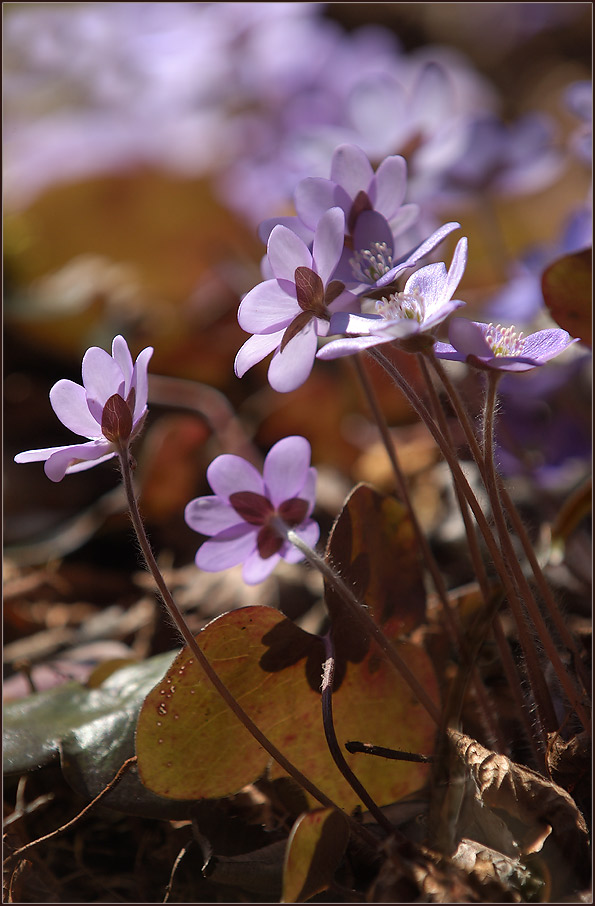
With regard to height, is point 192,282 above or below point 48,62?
below

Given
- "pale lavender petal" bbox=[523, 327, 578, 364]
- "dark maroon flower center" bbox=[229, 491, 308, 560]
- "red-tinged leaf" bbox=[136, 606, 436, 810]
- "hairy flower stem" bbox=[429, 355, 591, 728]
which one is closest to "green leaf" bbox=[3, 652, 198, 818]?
"red-tinged leaf" bbox=[136, 606, 436, 810]

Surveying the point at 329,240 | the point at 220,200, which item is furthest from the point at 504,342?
the point at 220,200

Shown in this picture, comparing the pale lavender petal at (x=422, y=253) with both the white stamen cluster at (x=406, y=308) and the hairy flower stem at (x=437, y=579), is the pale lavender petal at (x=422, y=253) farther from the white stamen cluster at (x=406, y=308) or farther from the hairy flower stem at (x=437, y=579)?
the hairy flower stem at (x=437, y=579)

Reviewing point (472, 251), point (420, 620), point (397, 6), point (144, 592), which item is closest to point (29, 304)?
point (144, 592)

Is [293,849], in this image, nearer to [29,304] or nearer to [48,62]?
[29,304]

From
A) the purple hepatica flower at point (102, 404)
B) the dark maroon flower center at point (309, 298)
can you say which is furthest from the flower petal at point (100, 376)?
the dark maroon flower center at point (309, 298)

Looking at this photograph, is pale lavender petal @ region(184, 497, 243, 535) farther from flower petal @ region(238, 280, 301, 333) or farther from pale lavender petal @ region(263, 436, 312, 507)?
flower petal @ region(238, 280, 301, 333)
